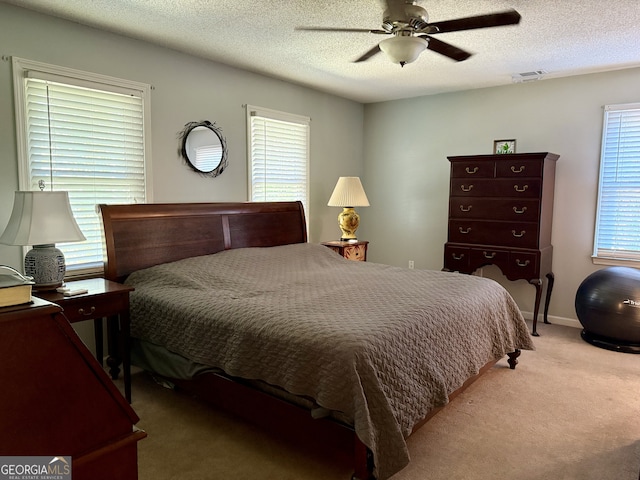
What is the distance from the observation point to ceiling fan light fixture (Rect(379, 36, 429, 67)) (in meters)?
2.52

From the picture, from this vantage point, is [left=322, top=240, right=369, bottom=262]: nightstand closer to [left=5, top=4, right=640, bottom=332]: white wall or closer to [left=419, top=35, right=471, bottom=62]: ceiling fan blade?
[left=5, top=4, right=640, bottom=332]: white wall

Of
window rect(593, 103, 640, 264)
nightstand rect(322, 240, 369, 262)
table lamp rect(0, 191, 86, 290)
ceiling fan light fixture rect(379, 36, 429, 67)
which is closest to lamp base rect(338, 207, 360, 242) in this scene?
nightstand rect(322, 240, 369, 262)

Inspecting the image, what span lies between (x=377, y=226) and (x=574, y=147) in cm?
243

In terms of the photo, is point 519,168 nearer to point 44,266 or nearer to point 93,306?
point 93,306

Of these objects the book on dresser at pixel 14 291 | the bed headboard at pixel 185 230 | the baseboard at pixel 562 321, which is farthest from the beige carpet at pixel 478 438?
the book on dresser at pixel 14 291

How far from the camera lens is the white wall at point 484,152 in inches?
174

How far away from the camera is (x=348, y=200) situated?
493 centimetres

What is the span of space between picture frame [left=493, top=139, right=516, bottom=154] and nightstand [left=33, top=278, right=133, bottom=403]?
12.8 feet

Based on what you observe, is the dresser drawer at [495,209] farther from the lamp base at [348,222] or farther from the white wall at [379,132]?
the lamp base at [348,222]

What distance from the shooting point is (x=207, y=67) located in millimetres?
3969

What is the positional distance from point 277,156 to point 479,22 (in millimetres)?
2686


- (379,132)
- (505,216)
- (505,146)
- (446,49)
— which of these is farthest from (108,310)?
(379,132)

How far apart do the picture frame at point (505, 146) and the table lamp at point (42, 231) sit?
4086 mm

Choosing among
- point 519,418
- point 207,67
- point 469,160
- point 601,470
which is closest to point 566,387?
point 519,418
